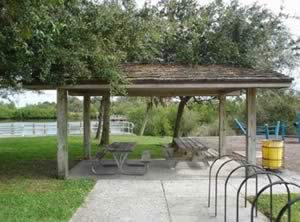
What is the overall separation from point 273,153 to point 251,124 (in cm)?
132

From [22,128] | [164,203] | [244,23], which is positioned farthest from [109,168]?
[22,128]

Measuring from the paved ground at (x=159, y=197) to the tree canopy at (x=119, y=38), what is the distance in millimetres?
2646

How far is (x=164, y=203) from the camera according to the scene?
8.16m

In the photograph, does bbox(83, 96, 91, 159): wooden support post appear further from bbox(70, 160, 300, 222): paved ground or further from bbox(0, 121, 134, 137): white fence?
bbox(0, 121, 134, 137): white fence

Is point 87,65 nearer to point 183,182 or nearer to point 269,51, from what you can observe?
point 183,182

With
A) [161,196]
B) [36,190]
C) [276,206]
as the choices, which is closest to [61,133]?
[36,190]

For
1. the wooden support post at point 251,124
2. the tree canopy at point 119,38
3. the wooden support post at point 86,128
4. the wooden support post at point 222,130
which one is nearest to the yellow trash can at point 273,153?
the wooden support post at point 251,124

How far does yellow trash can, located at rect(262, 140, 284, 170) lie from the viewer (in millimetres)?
11984

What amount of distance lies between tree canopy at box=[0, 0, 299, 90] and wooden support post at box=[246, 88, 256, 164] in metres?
3.08

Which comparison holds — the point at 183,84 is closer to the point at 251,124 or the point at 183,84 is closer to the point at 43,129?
the point at 251,124

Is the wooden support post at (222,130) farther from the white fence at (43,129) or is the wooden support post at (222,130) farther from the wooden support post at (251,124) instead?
the white fence at (43,129)

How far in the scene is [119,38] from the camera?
11242 millimetres

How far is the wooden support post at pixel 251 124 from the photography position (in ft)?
37.4

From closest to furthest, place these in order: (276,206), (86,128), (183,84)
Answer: (276,206)
(183,84)
(86,128)
